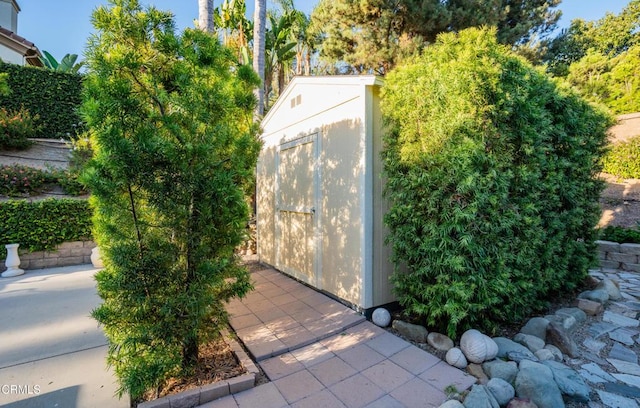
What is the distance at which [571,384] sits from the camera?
219cm

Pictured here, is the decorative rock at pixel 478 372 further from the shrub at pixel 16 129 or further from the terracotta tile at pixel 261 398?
→ the shrub at pixel 16 129

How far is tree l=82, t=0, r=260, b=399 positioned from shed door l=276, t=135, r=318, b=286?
204 centimetres

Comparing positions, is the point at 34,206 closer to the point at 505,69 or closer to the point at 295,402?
the point at 295,402

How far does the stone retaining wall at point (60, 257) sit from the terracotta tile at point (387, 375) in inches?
278

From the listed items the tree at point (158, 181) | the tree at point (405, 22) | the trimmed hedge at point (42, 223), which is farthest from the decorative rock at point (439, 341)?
the tree at point (405, 22)

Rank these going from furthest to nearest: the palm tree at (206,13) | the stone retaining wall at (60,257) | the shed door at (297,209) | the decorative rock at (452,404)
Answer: the stone retaining wall at (60,257) → the palm tree at (206,13) → the shed door at (297,209) → the decorative rock at (452,404)

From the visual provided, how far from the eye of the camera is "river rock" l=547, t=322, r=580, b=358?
2778 millimetres

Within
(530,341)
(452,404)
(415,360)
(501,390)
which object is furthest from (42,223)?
(530,341)

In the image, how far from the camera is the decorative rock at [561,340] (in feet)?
9.11

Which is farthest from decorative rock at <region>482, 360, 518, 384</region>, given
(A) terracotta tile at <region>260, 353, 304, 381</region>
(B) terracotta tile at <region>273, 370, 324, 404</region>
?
(A) terracotta tile at <region>260, 353, 304, 381</region>

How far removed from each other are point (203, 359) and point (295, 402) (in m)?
0.97

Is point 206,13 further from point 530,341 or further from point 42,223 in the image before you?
point 530,341

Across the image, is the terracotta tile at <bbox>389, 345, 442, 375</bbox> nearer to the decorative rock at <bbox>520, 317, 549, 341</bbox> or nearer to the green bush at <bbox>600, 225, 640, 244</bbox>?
the decorative rock at <bbox>520, 317, 549, 341</bbox>

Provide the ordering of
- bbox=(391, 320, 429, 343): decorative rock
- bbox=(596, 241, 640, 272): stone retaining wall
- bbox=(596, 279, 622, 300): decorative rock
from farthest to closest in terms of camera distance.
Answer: bbox=(596, 241, 640, 272): stone retaining wall
bbox=(596, 279, 622, 300): decorative rock
bbox=(391, 320, 429, 343): decorative rock
